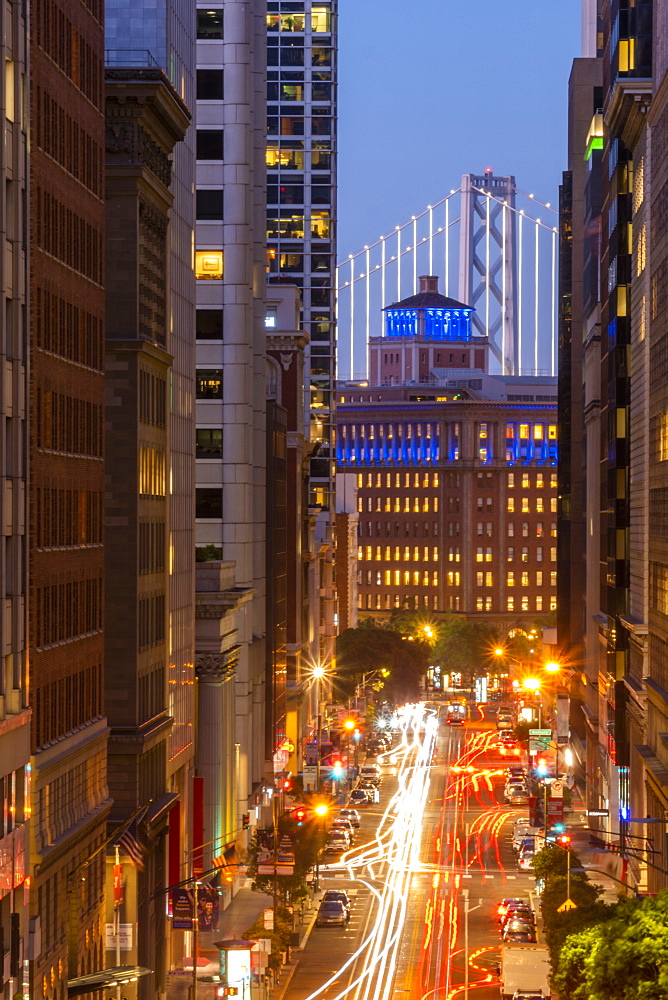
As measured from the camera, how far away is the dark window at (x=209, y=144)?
99312mm

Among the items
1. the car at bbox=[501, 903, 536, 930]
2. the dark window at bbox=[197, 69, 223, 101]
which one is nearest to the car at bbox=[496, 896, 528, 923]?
the car at bbox=[501, 903, 536, 930]

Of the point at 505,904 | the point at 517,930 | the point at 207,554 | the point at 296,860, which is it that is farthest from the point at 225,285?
the point at 517,930

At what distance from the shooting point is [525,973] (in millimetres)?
71062

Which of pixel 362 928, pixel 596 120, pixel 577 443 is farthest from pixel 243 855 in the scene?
pixel 577 443

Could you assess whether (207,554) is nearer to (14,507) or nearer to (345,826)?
(345,826)

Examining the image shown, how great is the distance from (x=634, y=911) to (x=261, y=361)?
6552 cm

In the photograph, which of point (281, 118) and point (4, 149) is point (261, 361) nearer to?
point (4, 149)

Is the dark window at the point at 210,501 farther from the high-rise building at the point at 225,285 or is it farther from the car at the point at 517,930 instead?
the car at the point at 517,930

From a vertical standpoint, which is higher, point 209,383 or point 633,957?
point 209,383

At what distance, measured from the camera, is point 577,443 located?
512 ft

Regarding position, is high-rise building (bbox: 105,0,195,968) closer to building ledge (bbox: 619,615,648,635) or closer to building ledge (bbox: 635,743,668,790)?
building ledge (bbox: 635,743,668,790)

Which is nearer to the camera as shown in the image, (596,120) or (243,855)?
(243,855)

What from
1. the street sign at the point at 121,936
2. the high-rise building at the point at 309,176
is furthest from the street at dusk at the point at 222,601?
the high-rise building at the point at 309,176

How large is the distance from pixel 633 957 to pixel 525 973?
27.3 m
